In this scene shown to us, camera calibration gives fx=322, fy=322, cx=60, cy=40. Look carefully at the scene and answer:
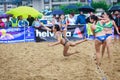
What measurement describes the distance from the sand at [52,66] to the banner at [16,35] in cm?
405

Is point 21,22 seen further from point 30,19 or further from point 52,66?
point 52,66

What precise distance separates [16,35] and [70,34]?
10.4 feet

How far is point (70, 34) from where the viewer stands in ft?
62.4

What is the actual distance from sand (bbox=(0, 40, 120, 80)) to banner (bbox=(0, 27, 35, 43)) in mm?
4053

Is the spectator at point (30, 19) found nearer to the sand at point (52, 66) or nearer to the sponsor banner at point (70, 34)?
the sponsor banner at point (70, 34)

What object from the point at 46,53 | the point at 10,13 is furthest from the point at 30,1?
the point at 46,53

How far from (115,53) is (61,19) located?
16.2 feet

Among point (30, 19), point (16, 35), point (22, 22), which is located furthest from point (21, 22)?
point (16, 35)

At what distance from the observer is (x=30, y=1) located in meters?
116

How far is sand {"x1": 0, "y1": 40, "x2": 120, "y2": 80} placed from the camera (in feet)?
29.2

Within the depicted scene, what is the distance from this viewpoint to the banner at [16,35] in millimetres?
18562

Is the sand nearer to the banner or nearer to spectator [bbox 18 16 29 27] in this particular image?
the banner

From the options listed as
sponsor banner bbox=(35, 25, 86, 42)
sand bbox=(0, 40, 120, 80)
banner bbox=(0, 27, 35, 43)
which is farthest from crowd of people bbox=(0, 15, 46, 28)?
sand bbox=(0, 40, 120, 80)

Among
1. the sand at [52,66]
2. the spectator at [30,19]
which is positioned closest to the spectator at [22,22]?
the spectator at [30,19]
